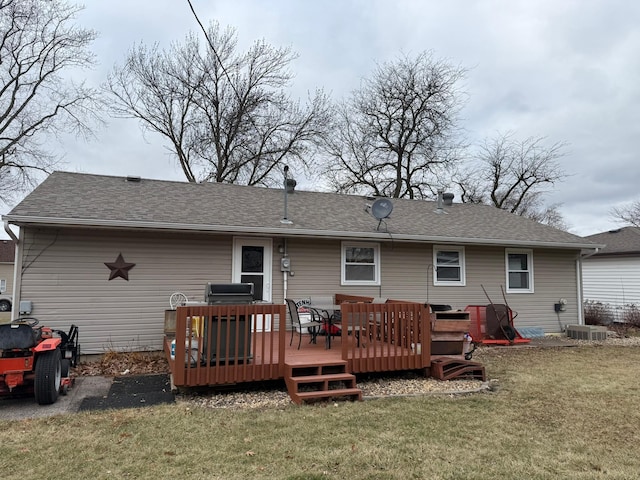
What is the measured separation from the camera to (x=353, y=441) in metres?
3.60

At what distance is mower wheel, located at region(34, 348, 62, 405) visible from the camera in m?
4.45

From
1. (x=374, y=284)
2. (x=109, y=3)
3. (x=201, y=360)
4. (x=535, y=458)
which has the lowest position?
(x=535, y=458)

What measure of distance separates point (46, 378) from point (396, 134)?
19.4m

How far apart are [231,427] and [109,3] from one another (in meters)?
5.74

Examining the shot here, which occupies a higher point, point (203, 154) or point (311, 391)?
point (203, 154)

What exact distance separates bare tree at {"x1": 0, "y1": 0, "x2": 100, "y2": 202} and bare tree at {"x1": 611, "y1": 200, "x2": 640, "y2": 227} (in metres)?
32.7

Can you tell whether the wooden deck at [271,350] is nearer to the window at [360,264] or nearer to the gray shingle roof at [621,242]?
the window at [360,264]

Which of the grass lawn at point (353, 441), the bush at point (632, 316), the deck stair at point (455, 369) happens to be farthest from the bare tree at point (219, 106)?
the grass lawn at point (353, 441)

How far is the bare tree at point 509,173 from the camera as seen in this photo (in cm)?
2408

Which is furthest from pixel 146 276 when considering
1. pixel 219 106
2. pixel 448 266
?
pixel 219 106

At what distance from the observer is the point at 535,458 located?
130 inches

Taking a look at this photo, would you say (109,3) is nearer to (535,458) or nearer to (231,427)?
(231,427)

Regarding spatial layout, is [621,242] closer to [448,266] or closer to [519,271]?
[519,271]

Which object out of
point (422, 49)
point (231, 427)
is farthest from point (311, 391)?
point (422, 49)
